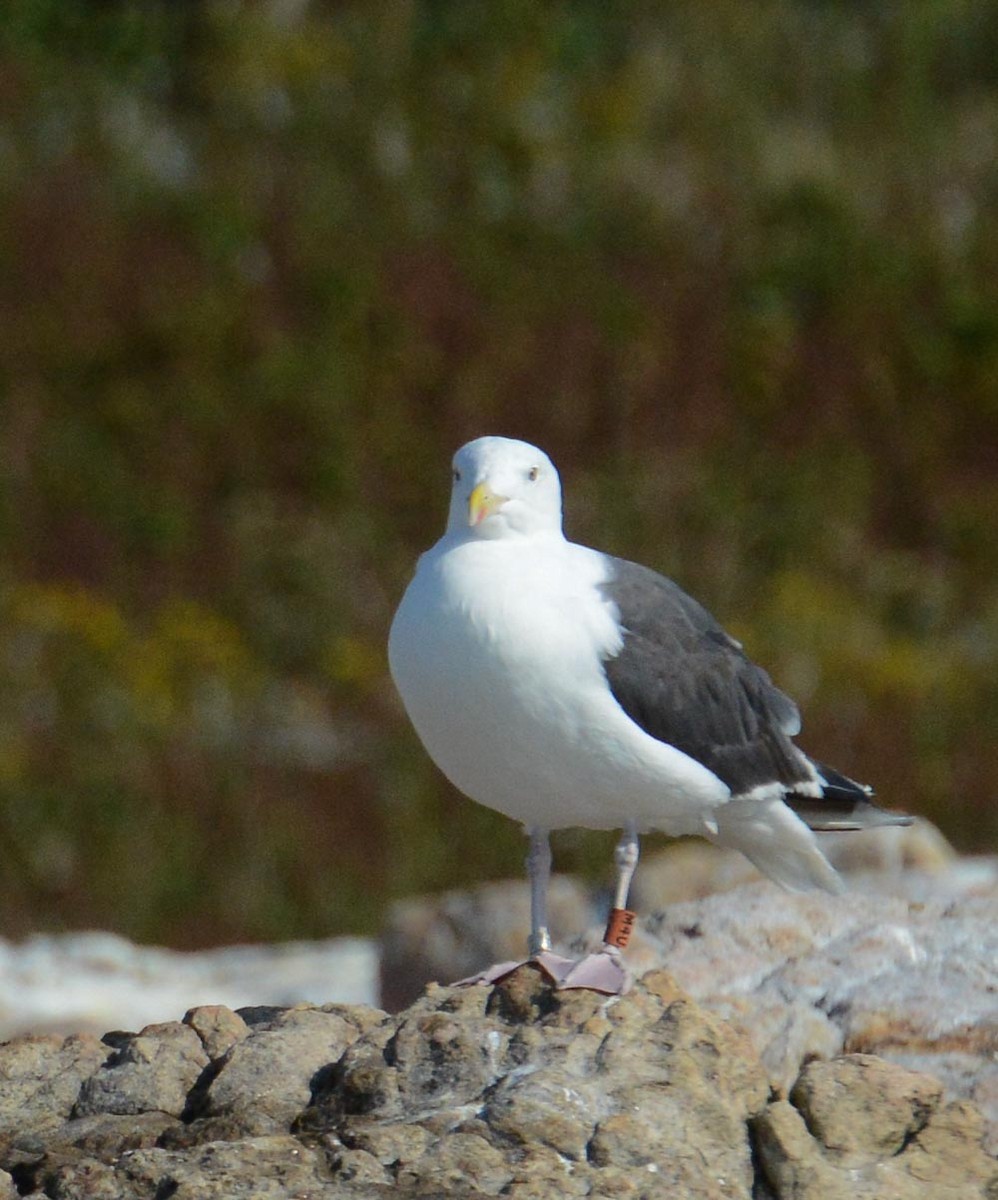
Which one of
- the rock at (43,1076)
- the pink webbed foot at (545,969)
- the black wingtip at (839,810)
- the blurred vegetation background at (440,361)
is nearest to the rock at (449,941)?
the black wingtip at (839,810)

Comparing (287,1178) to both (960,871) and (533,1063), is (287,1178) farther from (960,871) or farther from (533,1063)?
(960,871)

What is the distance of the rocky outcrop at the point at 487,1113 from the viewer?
4.03 m

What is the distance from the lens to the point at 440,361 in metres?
16.4

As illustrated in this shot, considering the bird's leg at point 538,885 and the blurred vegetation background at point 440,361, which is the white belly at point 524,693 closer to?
the bird's leg at point 538,885

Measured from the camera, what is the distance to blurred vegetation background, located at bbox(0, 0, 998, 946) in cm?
1229

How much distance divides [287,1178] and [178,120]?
15.5 m

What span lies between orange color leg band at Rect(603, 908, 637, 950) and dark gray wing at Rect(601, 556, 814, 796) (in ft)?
1.36

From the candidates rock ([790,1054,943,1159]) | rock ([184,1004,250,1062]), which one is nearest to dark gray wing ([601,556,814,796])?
rock ([790,1054,943,1159])

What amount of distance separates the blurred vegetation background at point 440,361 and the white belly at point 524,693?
251 inches

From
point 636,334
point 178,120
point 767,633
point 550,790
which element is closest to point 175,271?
point 178,120

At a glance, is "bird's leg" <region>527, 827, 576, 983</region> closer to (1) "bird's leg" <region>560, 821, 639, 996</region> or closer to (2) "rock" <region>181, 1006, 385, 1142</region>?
(1) "bird's leg" <region>560, 821, 639, 996</region>

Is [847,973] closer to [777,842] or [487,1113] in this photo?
[777,842]

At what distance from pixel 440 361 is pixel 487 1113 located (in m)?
12.6

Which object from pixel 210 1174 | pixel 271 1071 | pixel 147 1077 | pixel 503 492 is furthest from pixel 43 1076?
pixel 503 492
